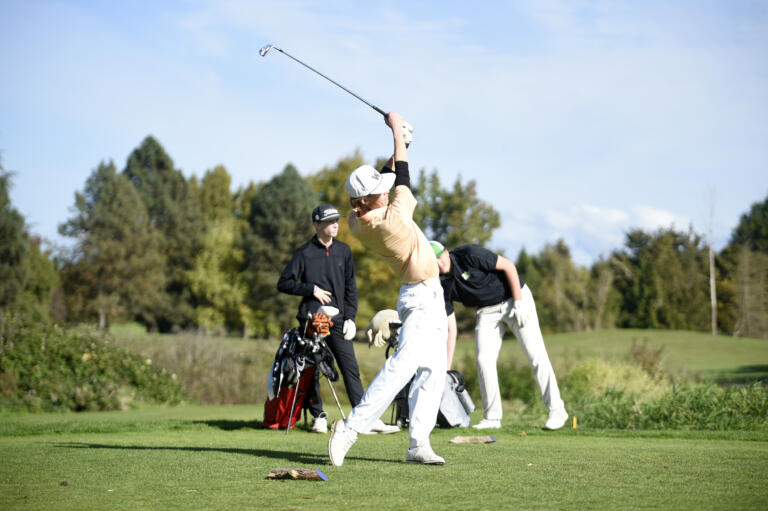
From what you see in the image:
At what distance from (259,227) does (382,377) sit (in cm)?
5252

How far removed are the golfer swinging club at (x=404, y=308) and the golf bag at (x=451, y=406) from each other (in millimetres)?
2832

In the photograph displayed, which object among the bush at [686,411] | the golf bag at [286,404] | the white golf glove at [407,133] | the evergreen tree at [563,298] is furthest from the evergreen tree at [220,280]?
the white golf glove at [407,133]

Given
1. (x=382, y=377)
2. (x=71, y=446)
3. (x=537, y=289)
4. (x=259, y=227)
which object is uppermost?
(x=259, y=227)

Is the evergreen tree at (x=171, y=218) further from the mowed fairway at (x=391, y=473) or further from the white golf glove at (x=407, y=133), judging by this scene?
the white golf glove at (x=407, y=133)

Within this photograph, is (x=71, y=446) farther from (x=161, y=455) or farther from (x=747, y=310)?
(x=747, y=310)

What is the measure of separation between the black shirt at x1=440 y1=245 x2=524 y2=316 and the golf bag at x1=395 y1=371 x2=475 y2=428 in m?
0.91

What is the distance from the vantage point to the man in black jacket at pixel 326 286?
830 cm

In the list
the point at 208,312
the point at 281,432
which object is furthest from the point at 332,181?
the point at 281,432

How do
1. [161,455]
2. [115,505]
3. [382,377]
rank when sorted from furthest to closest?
[161,455] → [382,377] → [115,505]

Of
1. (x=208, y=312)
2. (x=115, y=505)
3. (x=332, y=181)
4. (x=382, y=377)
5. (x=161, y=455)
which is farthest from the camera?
(x=208, y=312)

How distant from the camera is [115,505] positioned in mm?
4016

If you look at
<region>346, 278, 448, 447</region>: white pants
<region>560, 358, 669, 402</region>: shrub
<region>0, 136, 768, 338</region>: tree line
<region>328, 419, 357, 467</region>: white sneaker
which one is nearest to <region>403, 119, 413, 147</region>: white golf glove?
<region>346, 278, 448, 447</region>: white pants

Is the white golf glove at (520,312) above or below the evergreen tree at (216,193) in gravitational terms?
below

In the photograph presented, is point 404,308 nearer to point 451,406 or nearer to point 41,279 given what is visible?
point 451,406
